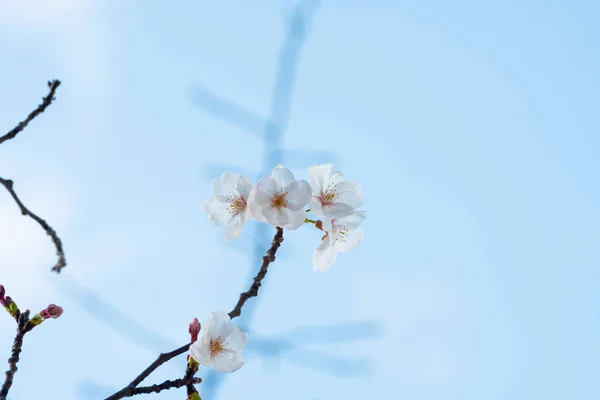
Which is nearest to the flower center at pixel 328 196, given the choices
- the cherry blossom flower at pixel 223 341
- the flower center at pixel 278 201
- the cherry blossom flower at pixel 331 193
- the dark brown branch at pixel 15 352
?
the cherry blossom flower at pixel 331 193

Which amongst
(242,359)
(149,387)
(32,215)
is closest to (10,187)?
(32,215)

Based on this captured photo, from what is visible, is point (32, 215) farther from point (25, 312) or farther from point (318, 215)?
point (318, 215)

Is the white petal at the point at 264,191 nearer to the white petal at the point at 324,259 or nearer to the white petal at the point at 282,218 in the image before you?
the white petal at the point at 282,218

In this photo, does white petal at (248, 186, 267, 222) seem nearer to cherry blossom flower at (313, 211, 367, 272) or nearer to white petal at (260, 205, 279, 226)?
white petal at (260, 205, 279, 226)

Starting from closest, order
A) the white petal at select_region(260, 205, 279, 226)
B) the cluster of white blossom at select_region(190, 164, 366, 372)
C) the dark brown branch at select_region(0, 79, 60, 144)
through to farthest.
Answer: the dark brown branch at select_region(0, 79, 60, 144) → the cluster of white blossom at select_region(190, 164, 366, 372) → the white petal at select_region(260, 205, 279, 226)

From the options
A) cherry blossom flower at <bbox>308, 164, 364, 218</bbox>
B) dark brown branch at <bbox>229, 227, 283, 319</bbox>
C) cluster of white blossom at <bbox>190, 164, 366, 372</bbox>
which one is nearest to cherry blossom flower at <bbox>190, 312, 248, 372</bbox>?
cluster of white blossom at <bbox>190, 164, 366, 372</bbox>

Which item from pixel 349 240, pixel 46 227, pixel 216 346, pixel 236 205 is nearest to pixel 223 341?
pixel 216 346

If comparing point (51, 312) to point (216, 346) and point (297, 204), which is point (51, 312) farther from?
point (297, 204)
